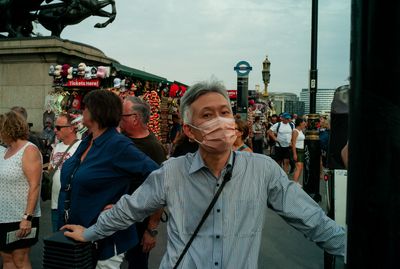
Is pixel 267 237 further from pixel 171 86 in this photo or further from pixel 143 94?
pixel 171 86

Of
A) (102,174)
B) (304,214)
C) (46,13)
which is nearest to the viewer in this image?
(304,214)

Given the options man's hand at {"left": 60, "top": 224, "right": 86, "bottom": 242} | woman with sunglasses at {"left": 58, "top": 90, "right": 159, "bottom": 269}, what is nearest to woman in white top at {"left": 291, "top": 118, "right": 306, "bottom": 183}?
woman with sunglasses at {"left": 58, "top": 90, "right": 159, "bottom": 269}

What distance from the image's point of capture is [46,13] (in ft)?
48.5

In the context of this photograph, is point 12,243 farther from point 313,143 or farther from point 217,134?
point 313,143

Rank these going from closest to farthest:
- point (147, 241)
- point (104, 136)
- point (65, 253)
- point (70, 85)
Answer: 1. point (65, 253)
2. point (104, 136)
3. point (147, 241)
4. point (70, 85)

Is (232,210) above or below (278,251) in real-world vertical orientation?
above

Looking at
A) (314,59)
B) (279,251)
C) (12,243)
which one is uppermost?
(314,59)

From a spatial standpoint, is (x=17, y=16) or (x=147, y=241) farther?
(x=17, y=16)

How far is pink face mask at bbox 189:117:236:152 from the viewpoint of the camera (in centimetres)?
202

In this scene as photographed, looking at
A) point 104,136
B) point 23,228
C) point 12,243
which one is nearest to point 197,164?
point 104,136

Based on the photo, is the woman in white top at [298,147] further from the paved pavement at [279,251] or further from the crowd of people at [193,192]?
the crowd of people at [193,192]

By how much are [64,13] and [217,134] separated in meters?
14.2

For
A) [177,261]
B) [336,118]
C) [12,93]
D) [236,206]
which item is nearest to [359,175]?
[236,206]

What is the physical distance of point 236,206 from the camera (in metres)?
1.91
